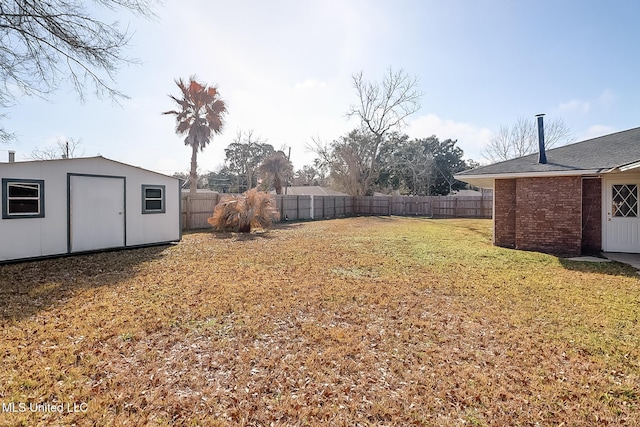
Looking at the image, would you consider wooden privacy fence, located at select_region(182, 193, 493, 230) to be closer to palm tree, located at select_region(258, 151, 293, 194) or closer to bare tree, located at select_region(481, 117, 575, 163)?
palm tree, located at select_region(258, 151, 293, 194)

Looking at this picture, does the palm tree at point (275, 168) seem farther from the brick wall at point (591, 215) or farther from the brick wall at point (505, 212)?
the brick wall at point (591, 215)

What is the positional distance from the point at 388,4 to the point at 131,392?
1031cm

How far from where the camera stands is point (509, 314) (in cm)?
404

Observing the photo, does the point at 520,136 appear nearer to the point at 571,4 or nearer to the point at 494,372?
the point at 571,4

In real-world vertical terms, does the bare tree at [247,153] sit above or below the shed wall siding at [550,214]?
above

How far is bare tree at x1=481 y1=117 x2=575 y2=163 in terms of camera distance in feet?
91.5

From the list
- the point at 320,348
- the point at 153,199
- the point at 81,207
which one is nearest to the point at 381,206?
the point at 153,199

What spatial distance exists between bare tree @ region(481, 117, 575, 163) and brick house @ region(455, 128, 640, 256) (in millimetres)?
21231

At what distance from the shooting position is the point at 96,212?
8.12 meters

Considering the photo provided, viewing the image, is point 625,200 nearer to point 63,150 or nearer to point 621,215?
point 621,215

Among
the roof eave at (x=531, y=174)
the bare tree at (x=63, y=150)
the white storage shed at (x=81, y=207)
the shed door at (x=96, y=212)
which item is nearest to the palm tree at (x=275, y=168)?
the bare tree at (x=63, y=150)

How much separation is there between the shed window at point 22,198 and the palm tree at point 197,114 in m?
11.0

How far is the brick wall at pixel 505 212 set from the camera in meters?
9.23

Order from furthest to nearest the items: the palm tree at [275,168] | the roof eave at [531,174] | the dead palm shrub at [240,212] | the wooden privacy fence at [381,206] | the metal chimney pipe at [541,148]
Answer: the palm tree at [275,168] → the wooden privacy fence at [381,206] → the dead palm shrub at [240,212] → the metal chimney pipe at [541,148] → the roof eave at [531,174]
